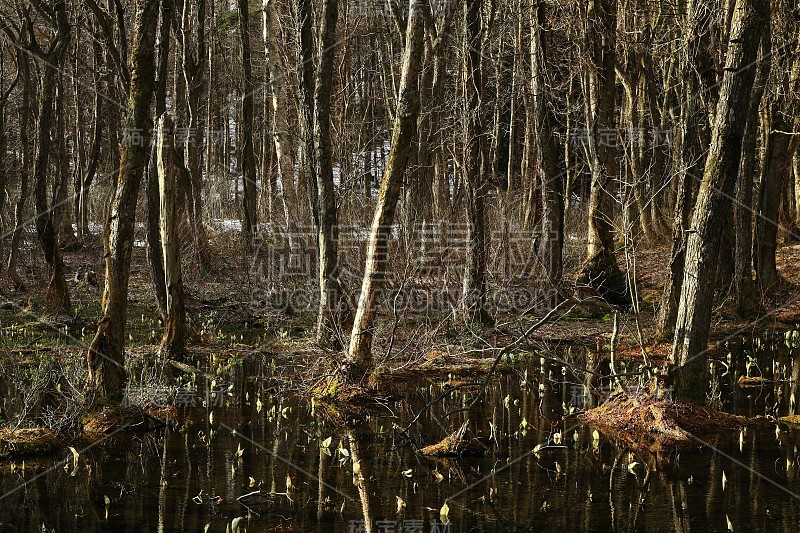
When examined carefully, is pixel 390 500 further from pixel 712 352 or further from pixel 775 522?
pixel 712 352

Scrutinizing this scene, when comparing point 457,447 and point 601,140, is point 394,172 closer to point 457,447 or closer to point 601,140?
point 457,447

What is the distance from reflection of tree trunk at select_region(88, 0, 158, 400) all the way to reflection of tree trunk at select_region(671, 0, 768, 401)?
18.7ft

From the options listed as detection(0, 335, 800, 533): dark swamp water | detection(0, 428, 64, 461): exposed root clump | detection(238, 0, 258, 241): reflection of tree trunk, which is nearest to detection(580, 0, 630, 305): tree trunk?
detection(0, 335, 800, 533): dark swamp water

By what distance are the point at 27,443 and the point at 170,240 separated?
4.17 m

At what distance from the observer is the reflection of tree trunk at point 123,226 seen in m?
8.33

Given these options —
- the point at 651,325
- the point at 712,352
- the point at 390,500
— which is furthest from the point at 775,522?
the point at 651,325

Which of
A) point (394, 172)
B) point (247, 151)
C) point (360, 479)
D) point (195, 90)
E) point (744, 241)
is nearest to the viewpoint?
point (360, 479)

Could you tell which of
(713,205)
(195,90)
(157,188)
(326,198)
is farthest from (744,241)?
(195,90)

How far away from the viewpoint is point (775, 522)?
5812mm

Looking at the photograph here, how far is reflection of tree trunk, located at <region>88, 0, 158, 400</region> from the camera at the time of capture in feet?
27.3

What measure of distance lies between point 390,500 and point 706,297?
4362mm

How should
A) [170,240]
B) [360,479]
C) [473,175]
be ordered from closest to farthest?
1. [360,479]
2. [170,240]
3. [473,175]

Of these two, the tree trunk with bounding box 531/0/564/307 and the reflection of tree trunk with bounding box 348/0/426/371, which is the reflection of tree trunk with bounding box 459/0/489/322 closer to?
the tree trunk with bounding box 531/0/564/307

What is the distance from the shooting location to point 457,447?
767cm
